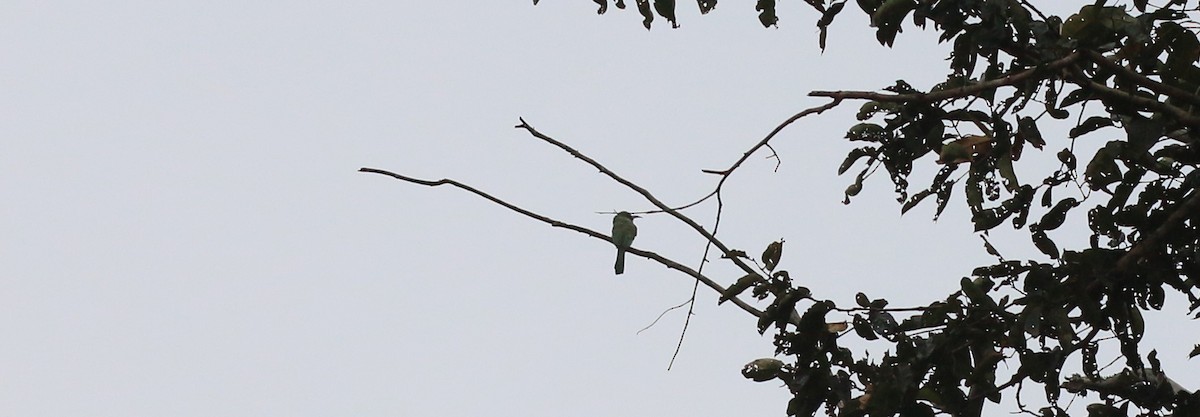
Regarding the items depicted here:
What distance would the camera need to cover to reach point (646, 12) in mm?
3268

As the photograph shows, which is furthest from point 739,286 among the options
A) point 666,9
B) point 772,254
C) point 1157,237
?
point 1157,237

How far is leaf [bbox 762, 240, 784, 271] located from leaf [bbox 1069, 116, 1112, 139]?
74cm

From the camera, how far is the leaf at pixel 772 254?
3.09 metres

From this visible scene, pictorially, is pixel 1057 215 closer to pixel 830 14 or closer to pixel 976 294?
pixel 976 294

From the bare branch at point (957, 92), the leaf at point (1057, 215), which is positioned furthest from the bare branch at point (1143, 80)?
the leaf at point (1057, 215)

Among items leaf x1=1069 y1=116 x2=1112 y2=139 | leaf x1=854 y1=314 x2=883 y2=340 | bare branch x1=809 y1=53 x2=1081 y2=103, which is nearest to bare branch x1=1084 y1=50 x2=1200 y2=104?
bare branch x1=809 y1=53 x2=1081 y2=103

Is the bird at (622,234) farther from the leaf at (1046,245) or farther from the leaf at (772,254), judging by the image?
the leaf at (1046,245)

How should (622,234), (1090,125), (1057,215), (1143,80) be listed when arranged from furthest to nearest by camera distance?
(1057,215) < (1090,125) < (622,234) < (1143,80)

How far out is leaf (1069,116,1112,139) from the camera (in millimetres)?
2949

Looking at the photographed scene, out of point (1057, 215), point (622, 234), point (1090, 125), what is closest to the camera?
point (622, 234)

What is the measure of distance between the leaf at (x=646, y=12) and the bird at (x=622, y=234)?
0.65 metres

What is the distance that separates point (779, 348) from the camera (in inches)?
125

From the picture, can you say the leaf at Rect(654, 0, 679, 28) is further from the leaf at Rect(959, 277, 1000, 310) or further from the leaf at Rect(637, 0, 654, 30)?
the leaf at Rect(959, 277, 1000, 310)

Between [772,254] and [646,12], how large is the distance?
717mm
